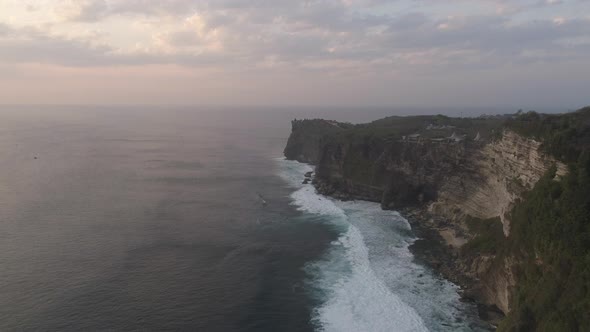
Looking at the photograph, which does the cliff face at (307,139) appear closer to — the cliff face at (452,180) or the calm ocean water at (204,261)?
the cliff face at (452,180)

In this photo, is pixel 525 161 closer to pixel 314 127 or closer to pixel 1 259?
pixel 1 259

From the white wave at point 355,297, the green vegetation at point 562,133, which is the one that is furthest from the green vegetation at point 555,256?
the white wave at point 355,297

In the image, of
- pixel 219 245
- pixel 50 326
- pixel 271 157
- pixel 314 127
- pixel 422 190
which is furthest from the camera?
pixel 271 157

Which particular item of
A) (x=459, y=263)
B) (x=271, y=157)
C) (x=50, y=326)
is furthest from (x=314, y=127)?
(x=50, y=326)

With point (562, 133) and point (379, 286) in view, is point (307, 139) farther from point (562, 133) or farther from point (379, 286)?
point (562, 133)

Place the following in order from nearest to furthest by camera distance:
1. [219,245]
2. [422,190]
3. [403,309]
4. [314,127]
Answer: [403,309] < [219,245] < [422,190] < [314,127]
